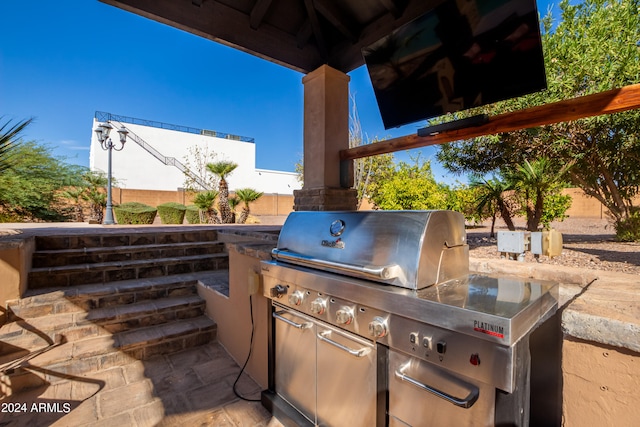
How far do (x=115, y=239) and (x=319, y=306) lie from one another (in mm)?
3569

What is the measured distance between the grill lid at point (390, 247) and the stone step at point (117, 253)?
288cm

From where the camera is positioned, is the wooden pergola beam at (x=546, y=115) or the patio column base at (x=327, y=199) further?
the patio column base at (x=327, y=199)

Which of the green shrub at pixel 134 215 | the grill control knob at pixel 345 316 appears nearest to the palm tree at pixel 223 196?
the green shrub at pixel 134 215

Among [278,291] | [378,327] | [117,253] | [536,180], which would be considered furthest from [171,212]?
[378,327]

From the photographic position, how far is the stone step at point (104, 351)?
6.97 feet

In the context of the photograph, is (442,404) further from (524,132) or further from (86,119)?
(86,119)

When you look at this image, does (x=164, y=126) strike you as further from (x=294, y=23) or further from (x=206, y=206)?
(x=294, y=23)

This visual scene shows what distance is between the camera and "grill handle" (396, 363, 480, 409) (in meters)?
0.89

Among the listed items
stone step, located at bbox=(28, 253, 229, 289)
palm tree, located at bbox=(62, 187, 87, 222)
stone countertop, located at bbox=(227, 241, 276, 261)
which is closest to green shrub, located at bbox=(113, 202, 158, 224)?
palm tree, located at bbox=(62, 187, 87, 222)

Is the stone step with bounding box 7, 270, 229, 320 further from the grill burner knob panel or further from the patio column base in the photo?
the grill burner knob panel

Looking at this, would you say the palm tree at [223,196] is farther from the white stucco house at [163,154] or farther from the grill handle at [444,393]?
the grill handle at [444,393]

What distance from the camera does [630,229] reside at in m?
4.94

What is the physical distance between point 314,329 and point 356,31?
3.40 metres

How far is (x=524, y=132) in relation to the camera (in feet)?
17.5
